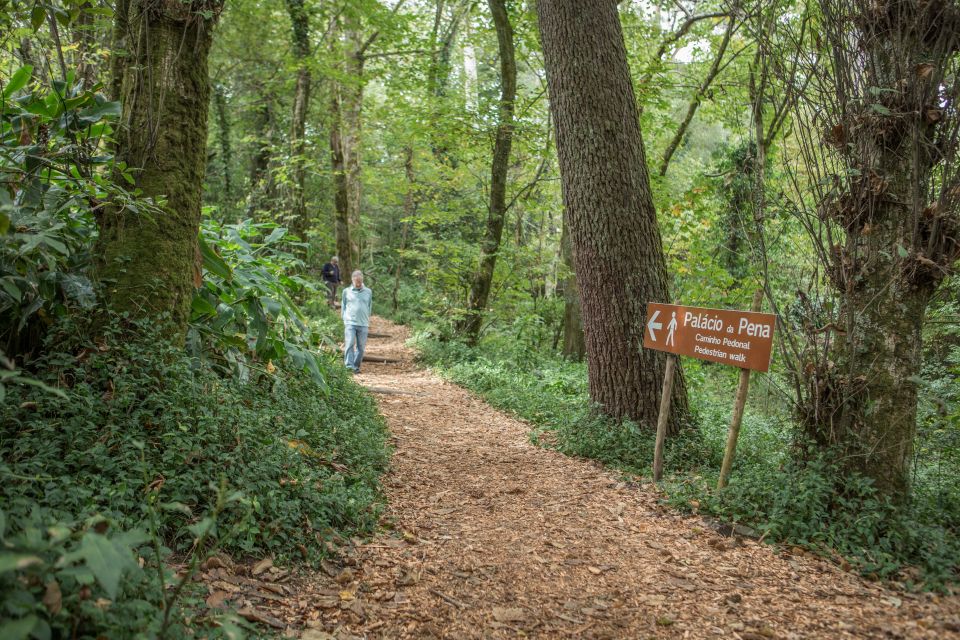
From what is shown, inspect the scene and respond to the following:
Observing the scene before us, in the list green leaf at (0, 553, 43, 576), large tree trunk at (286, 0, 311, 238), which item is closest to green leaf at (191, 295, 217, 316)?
green leaf at (0, 553, 43, 576)

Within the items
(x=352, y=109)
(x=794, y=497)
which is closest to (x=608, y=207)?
(x=794, y=497)

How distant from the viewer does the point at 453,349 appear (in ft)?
39.7

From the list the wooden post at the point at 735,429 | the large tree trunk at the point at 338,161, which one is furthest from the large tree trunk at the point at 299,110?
the wooden post at the point at 735,429

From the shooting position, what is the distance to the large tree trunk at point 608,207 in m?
5.66

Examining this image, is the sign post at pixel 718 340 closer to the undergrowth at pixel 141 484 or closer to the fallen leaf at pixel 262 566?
the undergrowth at pixel 141 484

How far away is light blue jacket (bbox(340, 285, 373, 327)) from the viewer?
10289mm

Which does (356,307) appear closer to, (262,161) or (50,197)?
(50,197)

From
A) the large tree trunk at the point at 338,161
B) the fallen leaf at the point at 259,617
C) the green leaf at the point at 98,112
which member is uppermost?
the large tree trunk at the point at 338,161

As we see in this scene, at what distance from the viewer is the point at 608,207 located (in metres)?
5.77

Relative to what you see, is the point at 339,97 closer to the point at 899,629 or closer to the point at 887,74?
the point at 887,74

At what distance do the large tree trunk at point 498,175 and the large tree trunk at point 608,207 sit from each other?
18.1 feet

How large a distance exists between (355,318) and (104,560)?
8838 millimetres

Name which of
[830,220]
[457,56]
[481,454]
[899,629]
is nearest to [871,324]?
[830,220]

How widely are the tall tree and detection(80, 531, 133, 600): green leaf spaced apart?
4232 millimetres
